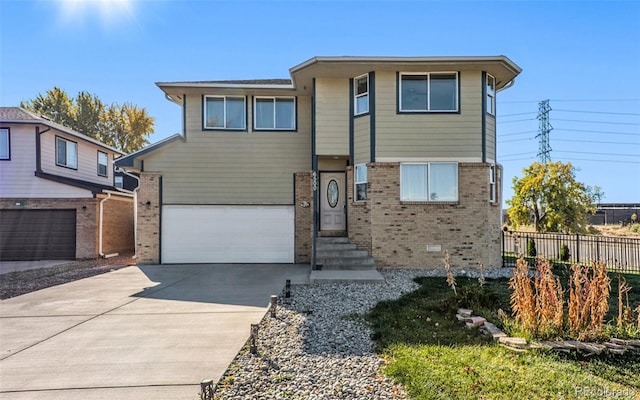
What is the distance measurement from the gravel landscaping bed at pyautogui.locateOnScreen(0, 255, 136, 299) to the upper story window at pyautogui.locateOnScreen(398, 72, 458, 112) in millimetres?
→ 10913

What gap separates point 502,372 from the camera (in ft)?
11.8

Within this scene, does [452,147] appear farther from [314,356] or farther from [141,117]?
[141,117]

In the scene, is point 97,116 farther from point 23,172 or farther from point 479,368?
point 479,368

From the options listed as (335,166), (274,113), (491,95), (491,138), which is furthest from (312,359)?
(491,95)

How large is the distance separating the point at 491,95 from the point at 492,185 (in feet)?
9.50

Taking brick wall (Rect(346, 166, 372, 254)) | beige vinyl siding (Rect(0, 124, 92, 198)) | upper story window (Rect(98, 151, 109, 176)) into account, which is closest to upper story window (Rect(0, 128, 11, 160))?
beige vinyl siding (Rect(0, 124, 92, 198))

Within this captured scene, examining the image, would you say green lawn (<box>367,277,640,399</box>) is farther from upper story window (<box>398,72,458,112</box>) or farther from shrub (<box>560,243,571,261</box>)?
shrub (<box>560,243,571,261</box>)

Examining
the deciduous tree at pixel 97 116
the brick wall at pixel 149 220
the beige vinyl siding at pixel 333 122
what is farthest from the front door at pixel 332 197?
the deciduous tree at pixel 97 116

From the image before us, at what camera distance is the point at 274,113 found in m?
12.5

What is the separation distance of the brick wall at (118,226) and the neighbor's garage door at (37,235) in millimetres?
1141

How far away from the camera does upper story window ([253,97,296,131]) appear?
12500 millimetres

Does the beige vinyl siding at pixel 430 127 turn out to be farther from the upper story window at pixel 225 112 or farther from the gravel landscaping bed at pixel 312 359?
the gravel landscaping bed at pixel 312 359

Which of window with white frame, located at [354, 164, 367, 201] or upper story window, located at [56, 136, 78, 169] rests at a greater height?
upper story window, located at [56, 136, 78, 169]

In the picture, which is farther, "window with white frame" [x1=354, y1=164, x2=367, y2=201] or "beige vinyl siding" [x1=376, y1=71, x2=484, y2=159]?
"window with white frame" [x1=354, y1=164, x2=367, y2=201]
